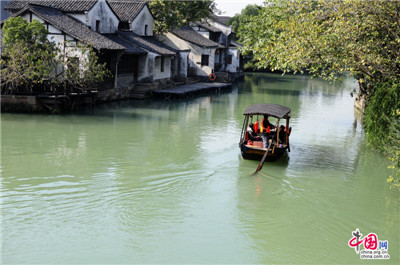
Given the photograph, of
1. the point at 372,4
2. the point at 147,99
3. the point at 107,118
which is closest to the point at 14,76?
the point at 107,118

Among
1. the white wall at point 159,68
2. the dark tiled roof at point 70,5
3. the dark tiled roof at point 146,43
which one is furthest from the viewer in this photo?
the white wall at point 159,68

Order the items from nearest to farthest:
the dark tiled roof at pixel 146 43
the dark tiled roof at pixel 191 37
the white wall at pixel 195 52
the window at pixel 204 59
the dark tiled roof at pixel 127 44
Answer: the dark tiled roof at pixel 127 44, the dark tiled roof at pixel 146 43, the white wall at pixel 195 52, the dark tiled roof at pixel 191 37, the window at pixel 204 59

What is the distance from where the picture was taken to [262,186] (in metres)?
13.5

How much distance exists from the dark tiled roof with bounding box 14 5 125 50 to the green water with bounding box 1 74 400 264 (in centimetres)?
660

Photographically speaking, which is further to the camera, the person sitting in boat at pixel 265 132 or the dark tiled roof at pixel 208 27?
the dark tiled roof at pixel 208 27

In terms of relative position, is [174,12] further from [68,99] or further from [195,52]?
[68,99]

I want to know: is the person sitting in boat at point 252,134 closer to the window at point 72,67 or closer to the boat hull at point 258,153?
the boat hull at point 258,153

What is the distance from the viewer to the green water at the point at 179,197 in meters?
9.33

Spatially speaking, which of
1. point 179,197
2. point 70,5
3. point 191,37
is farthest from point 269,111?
point 191,37

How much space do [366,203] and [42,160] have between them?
9.90 meters

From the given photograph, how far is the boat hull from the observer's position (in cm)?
1528

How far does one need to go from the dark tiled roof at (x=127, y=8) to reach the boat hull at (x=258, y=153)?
884 inches

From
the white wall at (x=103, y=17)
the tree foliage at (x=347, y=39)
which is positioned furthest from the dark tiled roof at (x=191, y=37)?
the tree foliage at (x=347, y=39)

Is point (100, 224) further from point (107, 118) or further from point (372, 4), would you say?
point (107, 118)
